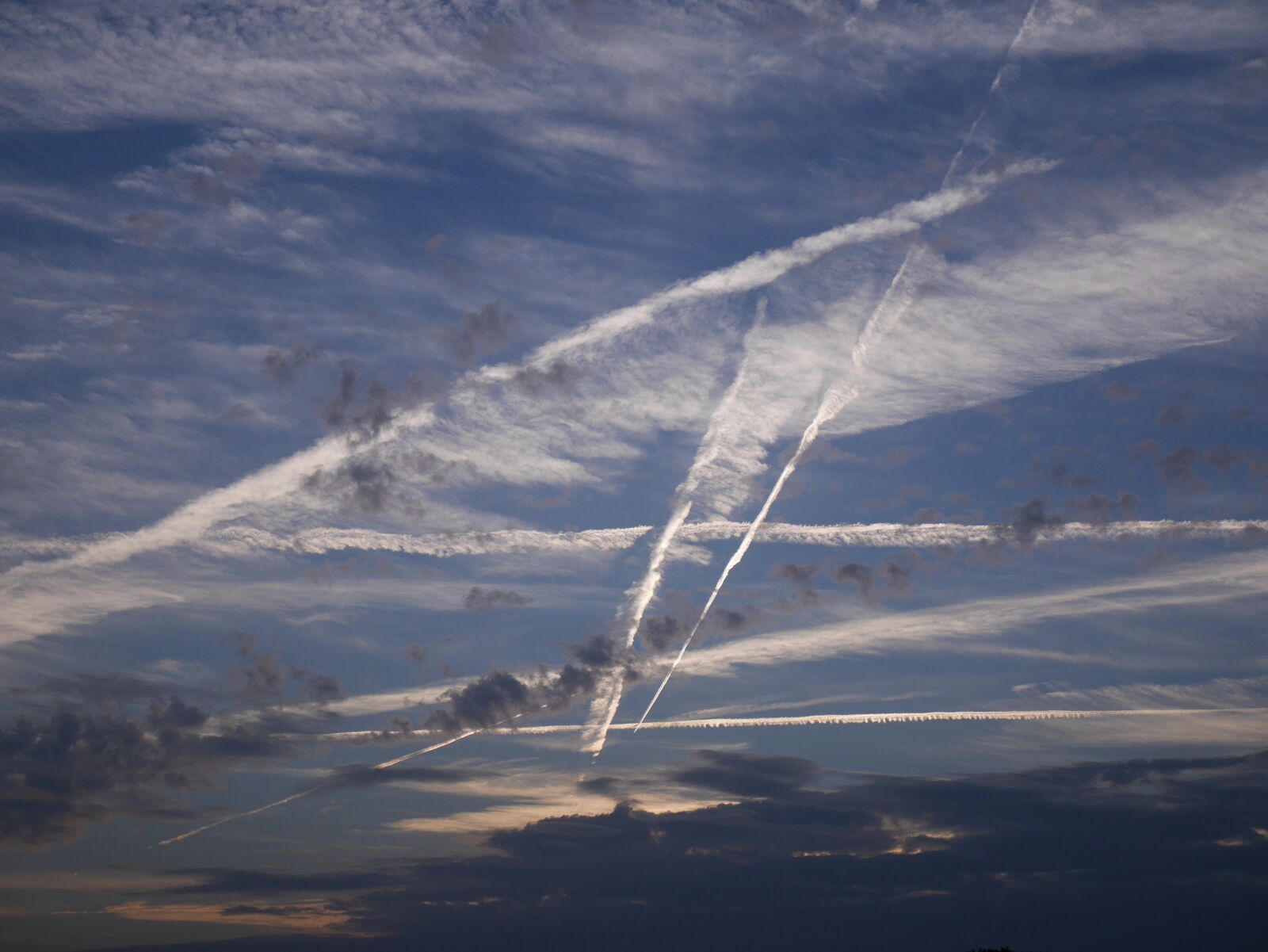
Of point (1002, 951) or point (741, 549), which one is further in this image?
point (1002, 951)

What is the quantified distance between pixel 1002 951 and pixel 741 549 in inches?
5496

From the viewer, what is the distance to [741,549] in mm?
106938

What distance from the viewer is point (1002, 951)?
588ft

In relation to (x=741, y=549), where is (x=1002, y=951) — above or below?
below
